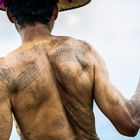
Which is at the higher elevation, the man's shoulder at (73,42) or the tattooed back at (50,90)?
the man's shoulder at (73,42)

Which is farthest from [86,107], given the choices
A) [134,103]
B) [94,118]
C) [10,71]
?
[10,71]

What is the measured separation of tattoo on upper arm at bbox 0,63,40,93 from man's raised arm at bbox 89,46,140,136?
19.3 inches

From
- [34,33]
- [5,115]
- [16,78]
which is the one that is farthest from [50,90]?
[34,33]

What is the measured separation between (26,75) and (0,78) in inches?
7.4

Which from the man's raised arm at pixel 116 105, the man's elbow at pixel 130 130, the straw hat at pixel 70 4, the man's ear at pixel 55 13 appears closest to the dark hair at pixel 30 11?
the man's ear at pixel 55 13

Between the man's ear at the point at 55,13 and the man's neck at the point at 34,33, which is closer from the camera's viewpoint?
the man's neck at the point at 34,33

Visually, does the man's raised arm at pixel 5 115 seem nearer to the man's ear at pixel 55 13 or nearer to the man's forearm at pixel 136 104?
the man's ear at pixel 55 13

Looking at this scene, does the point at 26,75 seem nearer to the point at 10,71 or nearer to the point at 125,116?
the point at 10,71

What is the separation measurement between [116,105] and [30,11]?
101 centimetres

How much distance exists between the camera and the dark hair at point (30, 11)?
4168 millimetres

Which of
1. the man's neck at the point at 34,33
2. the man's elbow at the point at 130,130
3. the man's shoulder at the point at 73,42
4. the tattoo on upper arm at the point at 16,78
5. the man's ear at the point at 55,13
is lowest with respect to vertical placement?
the man's elbow at the point at 130,130

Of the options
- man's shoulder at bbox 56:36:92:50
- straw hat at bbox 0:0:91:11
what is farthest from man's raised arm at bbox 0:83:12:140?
straw hat at bbox 0:0:91:11

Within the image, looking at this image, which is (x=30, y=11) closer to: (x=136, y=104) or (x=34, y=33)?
(x=34, y=33)

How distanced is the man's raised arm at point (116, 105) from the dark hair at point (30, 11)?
0.62m
